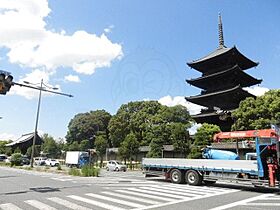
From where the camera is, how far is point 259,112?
1329 inches

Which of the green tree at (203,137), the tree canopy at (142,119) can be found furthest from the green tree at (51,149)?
the green tree at (203,137)

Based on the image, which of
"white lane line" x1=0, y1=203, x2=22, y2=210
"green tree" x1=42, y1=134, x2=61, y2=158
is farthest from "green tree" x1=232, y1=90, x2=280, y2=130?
"green tree" x1=42, y1=134, x2=61, y2=158

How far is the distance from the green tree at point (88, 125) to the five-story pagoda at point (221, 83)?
4295 centimetres

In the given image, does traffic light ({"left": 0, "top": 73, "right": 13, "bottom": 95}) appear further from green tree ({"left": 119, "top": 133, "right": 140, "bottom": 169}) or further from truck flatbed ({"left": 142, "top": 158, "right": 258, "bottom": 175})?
green tree ({"left": 119, "top": 133, "right": 140, "bottom": 169})

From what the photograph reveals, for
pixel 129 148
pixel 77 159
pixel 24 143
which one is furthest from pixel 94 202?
pixel 24 143

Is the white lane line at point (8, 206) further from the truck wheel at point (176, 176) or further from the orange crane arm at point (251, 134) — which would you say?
the orange crane arm at point (251, 134)

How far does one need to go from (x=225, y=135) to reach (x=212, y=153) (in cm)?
149

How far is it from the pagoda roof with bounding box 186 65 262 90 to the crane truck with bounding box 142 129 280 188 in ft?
94.3

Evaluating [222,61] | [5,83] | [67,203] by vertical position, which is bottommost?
[67,203]

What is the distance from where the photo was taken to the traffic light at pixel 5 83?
11828 mm

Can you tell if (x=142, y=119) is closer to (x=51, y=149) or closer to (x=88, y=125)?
(x=88, y=125)

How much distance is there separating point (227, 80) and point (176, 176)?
32.0 m

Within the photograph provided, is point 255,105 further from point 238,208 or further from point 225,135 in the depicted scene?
point 238,208

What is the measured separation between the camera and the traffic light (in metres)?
11.8
